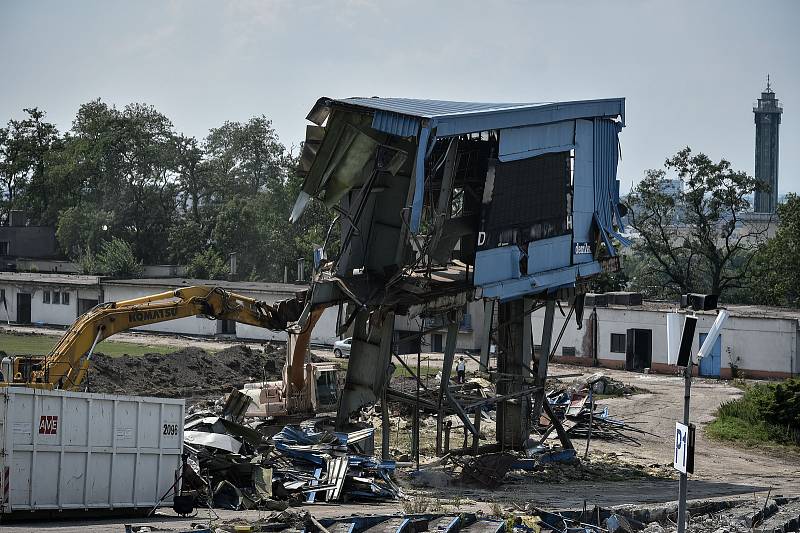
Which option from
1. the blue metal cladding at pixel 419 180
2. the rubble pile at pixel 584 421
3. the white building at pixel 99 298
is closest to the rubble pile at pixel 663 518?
the blue metal cladding at pixel 419 180

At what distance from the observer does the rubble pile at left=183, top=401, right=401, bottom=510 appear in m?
22.8

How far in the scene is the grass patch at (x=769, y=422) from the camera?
3631cm

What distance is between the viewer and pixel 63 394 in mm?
19719

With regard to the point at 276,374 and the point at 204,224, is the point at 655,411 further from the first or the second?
the point at 204,224

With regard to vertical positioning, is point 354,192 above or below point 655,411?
above

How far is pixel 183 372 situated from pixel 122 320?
22.2 m

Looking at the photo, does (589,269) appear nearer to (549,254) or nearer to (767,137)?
(549,254)

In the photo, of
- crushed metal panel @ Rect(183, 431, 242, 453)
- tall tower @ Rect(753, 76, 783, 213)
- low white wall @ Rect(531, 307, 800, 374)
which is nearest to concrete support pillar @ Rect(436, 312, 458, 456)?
crushed metal panel @ Rect(183, 431, 242, 453)

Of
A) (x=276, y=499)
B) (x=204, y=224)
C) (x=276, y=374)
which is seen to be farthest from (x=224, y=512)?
(x=204, y=224)

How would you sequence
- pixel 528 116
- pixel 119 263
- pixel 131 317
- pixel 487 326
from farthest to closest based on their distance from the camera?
pixel 119 263 → pixel 487 326 → pixel 528 116 → pixel 131 317

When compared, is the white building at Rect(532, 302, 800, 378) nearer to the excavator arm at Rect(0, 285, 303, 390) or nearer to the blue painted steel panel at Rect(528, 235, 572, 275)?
the blue painted steel panel at Rect(528, 235, 572, 275)

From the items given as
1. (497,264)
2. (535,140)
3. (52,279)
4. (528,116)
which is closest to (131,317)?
(497,264)

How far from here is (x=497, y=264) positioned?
28312 millimetres

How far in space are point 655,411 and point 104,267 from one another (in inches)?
2372
